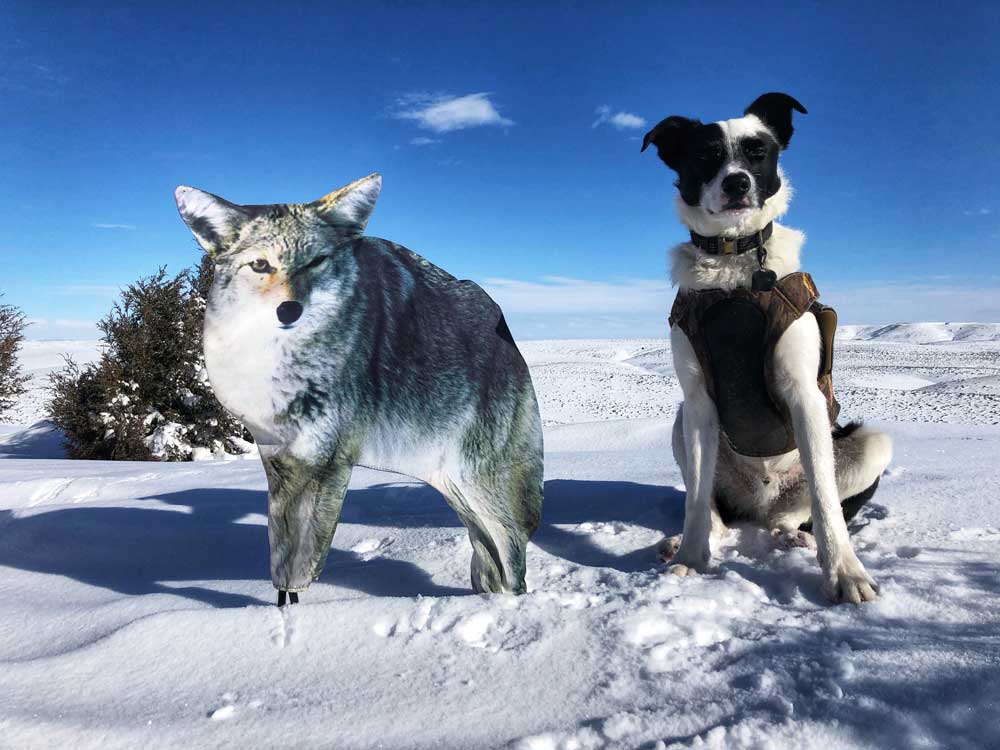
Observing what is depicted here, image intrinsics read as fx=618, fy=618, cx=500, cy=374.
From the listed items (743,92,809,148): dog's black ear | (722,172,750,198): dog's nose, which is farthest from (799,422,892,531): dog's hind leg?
(743,92,809,148): dog's black ear

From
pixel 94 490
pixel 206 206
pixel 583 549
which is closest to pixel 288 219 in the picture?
pixel 206 206

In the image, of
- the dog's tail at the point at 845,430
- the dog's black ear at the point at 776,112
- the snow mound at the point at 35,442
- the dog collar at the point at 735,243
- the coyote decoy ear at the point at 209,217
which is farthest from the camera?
the snow mound at the point at 35,442

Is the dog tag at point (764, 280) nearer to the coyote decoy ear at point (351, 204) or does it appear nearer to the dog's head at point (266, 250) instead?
the coyote decoy ear at point (351, 204)

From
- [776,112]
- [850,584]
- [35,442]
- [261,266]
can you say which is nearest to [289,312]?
[261,266]

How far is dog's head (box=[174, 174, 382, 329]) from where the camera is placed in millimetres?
1741

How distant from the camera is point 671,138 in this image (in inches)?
99.9

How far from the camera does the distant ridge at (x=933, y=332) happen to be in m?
36.2

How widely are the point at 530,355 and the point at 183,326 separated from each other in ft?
69.0

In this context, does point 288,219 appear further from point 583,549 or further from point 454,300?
point 583,549

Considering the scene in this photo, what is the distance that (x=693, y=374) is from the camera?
8.09 ft

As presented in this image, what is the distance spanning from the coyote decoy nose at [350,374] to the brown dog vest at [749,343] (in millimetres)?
821

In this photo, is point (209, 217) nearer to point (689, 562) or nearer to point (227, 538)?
point (227, 538)

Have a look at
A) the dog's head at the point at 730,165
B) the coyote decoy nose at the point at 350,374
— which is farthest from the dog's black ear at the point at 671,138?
the coyote decoy nose at the point at 350,374

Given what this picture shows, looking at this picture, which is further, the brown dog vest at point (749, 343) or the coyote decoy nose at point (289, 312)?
the brown dog vest at point (749, 343)
